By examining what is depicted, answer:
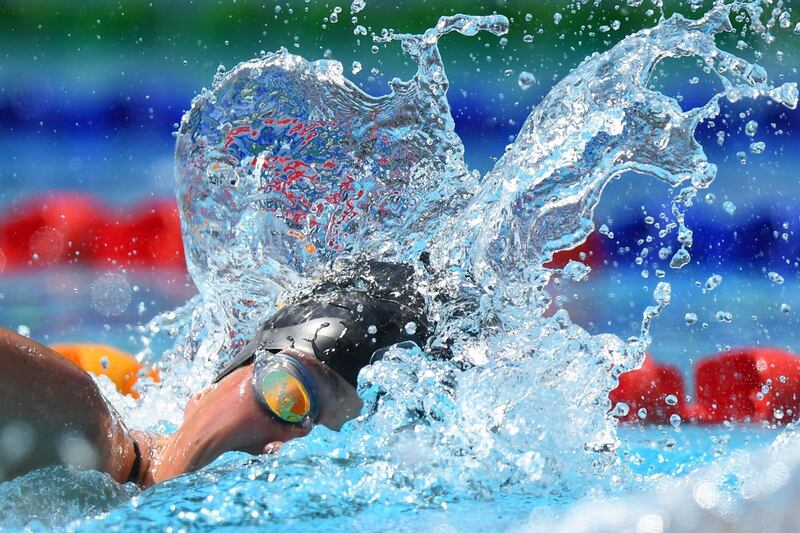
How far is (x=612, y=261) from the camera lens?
5.18m

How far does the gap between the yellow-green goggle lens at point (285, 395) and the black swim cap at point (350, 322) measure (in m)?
0.06

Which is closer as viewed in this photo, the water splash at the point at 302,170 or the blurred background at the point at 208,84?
the water splash at the point at 302,170

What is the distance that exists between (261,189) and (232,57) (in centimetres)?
351

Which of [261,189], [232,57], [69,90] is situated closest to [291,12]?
[232,57]

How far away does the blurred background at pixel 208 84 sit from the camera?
4.74 m

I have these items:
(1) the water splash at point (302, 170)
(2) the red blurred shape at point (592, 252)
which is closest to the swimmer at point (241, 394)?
(1) the water splash at point (302, 170)

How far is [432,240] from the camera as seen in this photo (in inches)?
72.9

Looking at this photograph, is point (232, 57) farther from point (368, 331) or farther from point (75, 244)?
point (368, 331)

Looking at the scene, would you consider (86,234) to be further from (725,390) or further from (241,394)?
(241,394)

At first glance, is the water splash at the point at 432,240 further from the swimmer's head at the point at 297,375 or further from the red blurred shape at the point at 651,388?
the red blurred shape at the point at 651,388

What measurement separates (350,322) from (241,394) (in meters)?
0.21

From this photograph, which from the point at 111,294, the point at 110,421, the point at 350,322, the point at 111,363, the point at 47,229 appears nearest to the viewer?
the point at 110,421

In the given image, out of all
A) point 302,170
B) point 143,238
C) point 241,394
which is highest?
point 143,238

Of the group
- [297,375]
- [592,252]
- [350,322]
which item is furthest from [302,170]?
[592,252]
